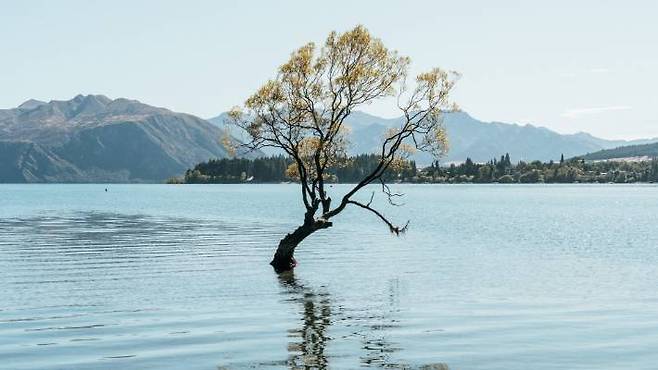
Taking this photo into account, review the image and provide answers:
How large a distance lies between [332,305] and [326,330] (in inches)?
262

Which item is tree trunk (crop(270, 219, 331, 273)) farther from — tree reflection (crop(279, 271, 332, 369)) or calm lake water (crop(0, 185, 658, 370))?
tree reflection (crop(279, 271, 332, 369))

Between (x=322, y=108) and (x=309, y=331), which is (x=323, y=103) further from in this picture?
(x=309, y=331)

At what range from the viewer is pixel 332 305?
3906 centimetres

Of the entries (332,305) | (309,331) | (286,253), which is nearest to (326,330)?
(309,331)

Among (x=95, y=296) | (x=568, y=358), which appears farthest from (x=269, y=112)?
(x=568, y=358)

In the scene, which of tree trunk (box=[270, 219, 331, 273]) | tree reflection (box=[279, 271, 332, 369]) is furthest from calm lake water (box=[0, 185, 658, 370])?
tree trunk (box=[270, 219, 331, 273])

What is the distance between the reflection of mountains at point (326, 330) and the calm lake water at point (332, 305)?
0.10 m

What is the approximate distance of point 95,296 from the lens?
137 ft

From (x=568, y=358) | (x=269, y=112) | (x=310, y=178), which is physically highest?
(x=269, y=112)

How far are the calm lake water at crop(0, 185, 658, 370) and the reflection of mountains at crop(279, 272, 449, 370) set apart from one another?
0.32 ft

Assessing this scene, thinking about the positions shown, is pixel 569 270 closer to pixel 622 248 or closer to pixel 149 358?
pixel 622 248

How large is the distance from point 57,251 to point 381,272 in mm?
32563

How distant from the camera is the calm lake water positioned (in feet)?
90.8

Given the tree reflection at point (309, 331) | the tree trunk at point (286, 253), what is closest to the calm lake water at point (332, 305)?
the tree reflection at point (309, 331)
